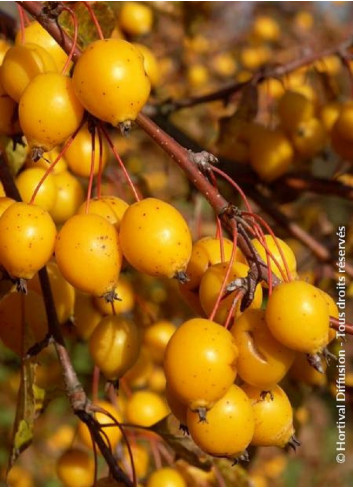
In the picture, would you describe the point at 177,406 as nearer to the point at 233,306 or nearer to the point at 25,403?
the point at 233,306

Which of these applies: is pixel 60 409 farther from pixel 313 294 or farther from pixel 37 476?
pixel 313 294

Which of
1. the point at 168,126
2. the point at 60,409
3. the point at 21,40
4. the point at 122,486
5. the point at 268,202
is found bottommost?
the point at 60,409

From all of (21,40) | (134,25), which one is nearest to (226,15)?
(134,25)

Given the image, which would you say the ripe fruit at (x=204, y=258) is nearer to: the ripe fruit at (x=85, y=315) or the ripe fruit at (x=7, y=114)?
the ripe fruit at (x=7, y=114)

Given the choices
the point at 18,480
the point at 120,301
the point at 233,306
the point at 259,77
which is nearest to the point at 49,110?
the point at 233,306

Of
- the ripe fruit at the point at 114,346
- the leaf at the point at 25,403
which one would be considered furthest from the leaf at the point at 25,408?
the ripe fruit at the point at 114,346
